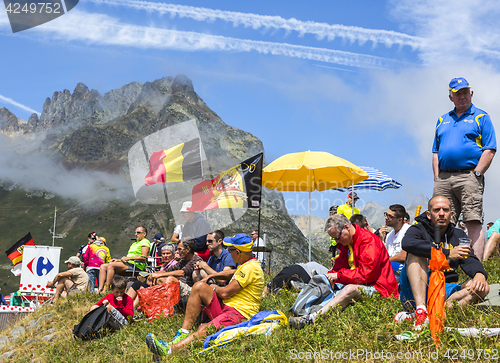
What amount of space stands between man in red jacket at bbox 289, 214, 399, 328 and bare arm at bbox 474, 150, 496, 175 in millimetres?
1744

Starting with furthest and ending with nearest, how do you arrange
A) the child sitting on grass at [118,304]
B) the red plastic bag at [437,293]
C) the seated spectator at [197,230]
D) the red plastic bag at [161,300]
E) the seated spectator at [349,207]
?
the seated spectator at [349,207]
the seated spectator at [197,230]
the child sitting on grass at [118,304]
the red plastic bag at [161,300]
the red plastic bag at [437,293]

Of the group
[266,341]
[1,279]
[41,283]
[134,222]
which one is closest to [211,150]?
[134,222]

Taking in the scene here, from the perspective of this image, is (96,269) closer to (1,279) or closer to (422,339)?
(422,339)

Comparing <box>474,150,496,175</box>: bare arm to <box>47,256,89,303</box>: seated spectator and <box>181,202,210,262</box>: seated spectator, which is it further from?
<box>47,256,89,303</box>: seated spectator

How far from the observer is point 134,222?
170000mm

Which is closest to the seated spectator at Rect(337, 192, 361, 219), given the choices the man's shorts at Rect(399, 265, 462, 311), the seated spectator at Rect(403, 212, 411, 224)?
the seated spectator at Rect(403, 212, 411, 224)

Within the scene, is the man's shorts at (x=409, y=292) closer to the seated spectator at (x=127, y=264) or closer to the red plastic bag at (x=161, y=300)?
the red plastic bag at (x=161, y=300)

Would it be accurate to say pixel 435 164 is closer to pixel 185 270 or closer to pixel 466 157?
pixel 466 157

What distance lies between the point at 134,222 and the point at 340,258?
6748 inches

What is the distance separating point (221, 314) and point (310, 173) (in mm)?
6573

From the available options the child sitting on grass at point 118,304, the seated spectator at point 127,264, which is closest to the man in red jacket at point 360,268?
the child sitting on grass at point 118,304

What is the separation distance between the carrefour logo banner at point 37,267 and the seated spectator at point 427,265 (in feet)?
47.7

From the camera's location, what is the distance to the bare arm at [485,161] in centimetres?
573

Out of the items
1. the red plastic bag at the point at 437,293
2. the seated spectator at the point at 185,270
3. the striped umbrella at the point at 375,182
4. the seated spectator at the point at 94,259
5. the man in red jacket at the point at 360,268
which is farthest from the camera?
the striped umbrella at the point at 375,182
